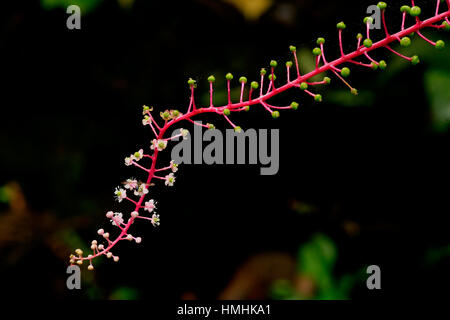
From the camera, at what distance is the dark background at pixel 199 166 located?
275 cm

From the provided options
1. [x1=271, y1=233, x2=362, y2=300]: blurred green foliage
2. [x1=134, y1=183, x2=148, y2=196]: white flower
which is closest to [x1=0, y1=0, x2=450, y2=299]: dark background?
[x1=271, y1=233, x2=362, y2=300]: blurred green foliage

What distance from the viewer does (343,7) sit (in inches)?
110

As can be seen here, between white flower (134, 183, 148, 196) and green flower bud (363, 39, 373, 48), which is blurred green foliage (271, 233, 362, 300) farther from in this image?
green flower bud (363, 39, 373, 48)

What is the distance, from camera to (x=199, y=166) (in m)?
2.96

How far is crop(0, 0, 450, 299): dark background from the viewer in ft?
9.03

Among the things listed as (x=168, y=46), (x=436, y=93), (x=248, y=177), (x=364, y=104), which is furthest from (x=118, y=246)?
(x=436, y=93)

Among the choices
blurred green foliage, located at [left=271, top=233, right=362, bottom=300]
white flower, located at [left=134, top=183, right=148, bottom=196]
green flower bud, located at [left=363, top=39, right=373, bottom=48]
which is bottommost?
blurred green foliage, located at [left=271, top=233, right=362, bottom=300]

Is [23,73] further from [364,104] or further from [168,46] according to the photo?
[364,104]

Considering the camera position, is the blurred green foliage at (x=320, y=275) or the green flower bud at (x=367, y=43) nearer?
the green flower bud at (x=367, y=43)

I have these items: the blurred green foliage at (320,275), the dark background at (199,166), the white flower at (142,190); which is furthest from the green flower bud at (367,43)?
the blurred green foliage at (320,275)

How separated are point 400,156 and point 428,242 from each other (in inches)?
19.5

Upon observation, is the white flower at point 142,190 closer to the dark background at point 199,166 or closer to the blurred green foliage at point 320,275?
the dark background at point 199,166

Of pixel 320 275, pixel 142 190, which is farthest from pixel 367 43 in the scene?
pixel 320 275

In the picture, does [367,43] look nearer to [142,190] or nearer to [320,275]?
[142,190]
